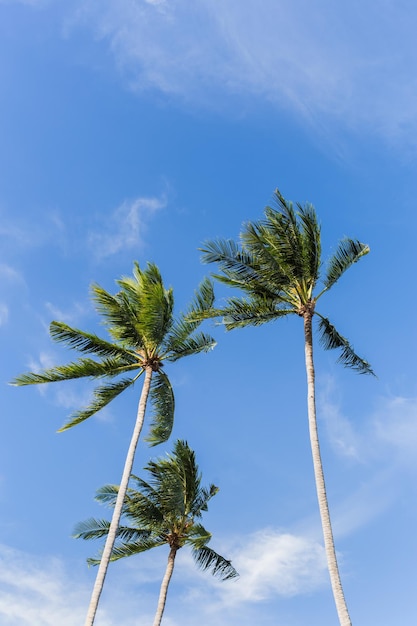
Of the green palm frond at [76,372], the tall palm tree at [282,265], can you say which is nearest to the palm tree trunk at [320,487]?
the tall palm tree at [282,265]

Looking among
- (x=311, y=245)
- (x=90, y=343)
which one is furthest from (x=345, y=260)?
(x=90, y=343)

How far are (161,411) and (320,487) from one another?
7200mm

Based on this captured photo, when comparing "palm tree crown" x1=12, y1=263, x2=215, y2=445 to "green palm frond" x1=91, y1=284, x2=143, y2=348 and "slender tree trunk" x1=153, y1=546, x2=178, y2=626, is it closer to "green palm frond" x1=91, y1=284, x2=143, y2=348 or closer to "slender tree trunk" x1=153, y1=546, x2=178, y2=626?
"green palm frond" x1=91, y1=284, x2=143, y2=348

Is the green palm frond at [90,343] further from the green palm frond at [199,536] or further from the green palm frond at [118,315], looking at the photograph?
the green palm frond at [199,536]

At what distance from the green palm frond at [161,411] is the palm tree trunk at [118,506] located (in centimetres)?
115

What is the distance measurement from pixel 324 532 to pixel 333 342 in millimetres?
6576

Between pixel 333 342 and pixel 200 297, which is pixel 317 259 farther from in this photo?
pixel 200 297

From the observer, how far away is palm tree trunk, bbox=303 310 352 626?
12.7 meters

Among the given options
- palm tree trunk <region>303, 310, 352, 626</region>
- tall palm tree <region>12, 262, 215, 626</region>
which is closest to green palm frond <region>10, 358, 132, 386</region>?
tall palm tree <region>12, 262, 215, 626</region>

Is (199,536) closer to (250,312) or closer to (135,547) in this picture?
(135,547)

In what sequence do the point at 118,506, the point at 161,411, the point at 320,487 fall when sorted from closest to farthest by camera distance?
the point at 320,487, the point at 118,506, the point at 161,411

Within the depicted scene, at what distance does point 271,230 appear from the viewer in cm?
1761

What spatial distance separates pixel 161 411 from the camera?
65.4 feet

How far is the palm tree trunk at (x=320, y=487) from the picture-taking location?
12742 mm
